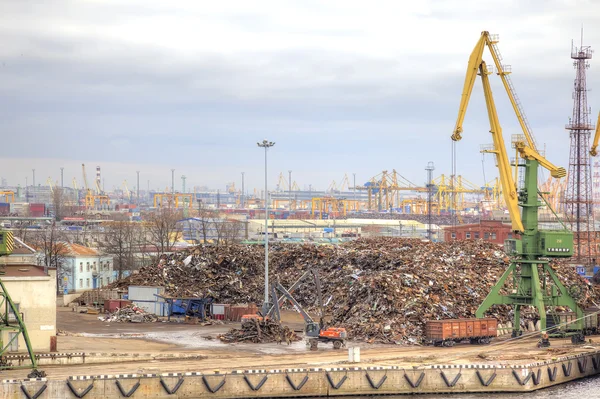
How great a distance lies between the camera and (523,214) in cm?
5500

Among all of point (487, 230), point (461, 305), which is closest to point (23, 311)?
point (461, 305)

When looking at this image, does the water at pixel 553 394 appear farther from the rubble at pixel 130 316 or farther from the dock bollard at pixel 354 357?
the rubble at pixel 130 316

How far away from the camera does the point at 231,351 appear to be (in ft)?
156

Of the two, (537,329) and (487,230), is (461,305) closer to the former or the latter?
(537,329)

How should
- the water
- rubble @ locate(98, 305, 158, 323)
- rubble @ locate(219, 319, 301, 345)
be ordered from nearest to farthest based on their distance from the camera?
the water
rubble @ locate(219, 319, 301, 345)
rubble @ locate(98, 305, 158, 323)

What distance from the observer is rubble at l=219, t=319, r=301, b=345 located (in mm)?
51188

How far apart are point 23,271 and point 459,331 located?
22.4 metres

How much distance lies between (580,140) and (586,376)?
4323 centimetres

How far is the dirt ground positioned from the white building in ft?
122

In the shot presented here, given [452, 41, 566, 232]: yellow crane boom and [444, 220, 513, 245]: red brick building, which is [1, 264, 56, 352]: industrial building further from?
[444, 220, 513, 245]: red brick building

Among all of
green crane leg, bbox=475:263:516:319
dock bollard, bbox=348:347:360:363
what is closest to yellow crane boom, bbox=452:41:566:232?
green crane leg, bbox=475:263:516:319

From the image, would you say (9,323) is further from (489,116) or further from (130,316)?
(489,116)

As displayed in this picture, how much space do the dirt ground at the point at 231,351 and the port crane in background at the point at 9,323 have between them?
776 millimetres

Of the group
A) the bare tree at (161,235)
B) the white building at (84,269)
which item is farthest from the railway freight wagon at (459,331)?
the white building at (84,269)
